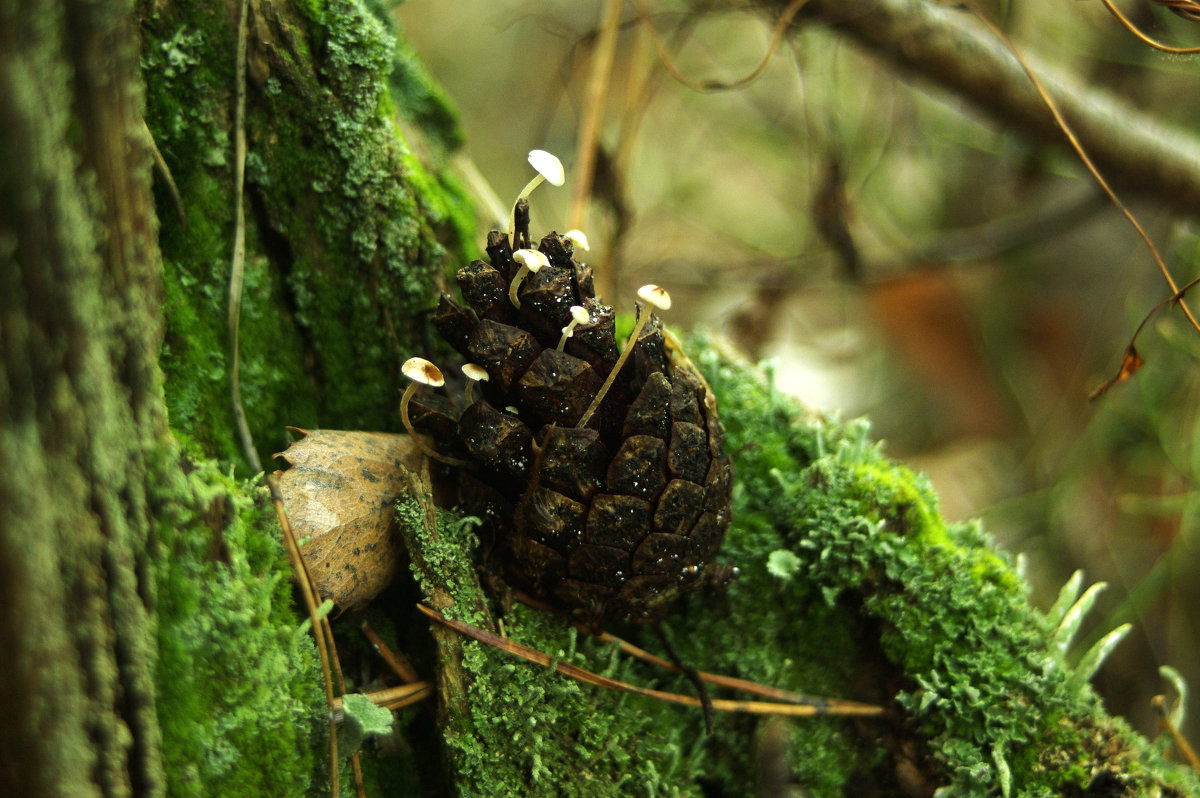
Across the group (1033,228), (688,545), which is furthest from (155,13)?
(1033,228)

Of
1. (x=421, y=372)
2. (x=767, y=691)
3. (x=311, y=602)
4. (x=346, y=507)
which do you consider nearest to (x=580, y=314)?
(x=421, y=372)

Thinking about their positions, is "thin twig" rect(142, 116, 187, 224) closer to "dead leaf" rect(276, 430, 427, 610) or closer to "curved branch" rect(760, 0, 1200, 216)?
"dead leaf" rect(276, 430, 427, 610)

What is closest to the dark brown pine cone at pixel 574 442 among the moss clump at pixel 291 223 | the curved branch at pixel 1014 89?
the moss clump at pixel 291 223

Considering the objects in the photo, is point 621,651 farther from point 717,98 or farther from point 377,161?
point 717,98

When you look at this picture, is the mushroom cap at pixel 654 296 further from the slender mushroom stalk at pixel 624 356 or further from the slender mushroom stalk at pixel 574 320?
the slender mushroom stalk at pixel 574 320

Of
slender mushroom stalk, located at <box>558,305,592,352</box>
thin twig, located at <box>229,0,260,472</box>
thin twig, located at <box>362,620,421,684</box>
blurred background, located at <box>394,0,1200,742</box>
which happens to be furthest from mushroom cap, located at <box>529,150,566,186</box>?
blurred background, located at <box>394,0,1200,742</box>
